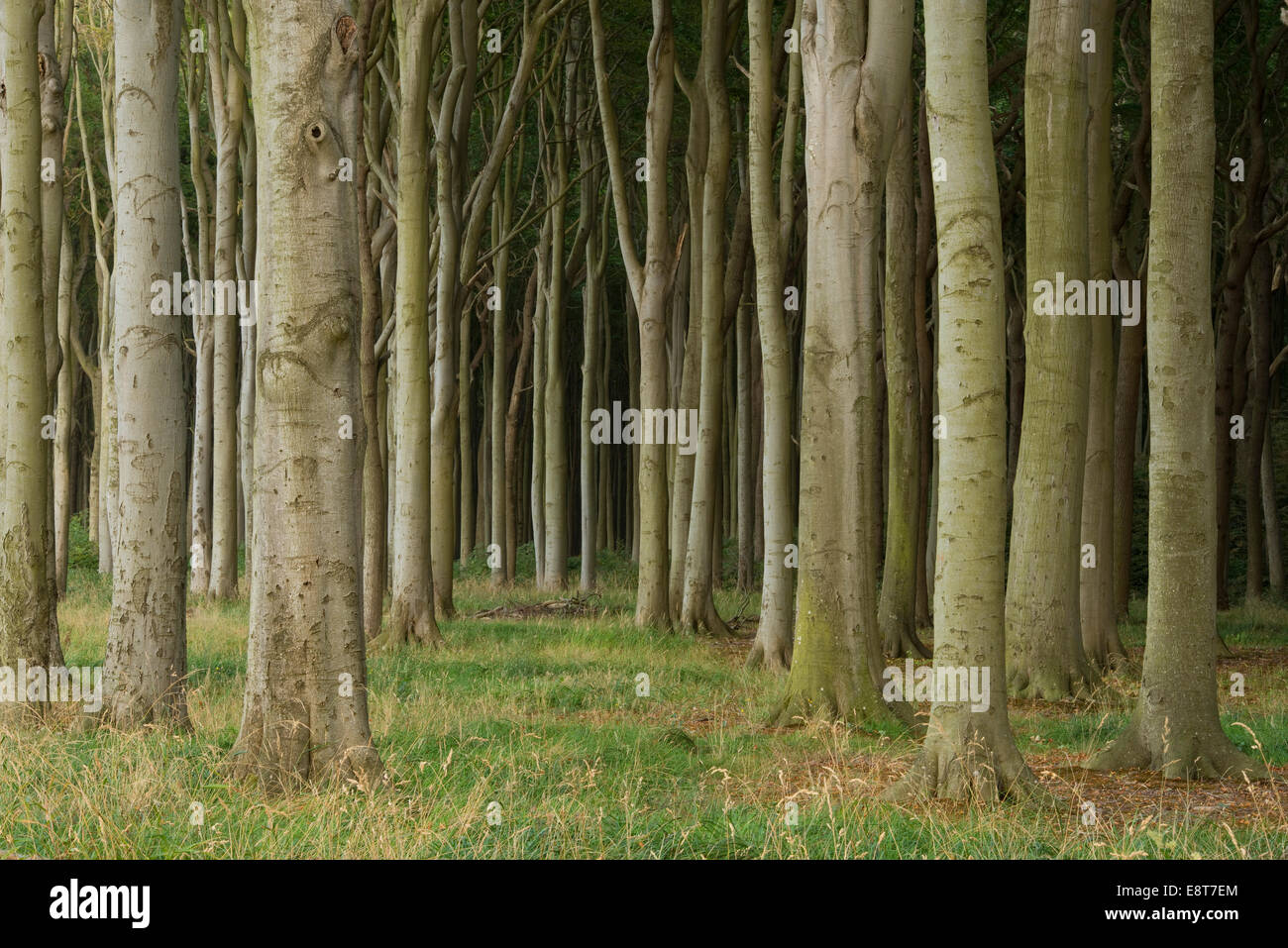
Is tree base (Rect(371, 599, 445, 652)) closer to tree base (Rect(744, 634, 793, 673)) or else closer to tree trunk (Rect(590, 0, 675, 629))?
tree trunk (Rect(590, 0, 675, 629))

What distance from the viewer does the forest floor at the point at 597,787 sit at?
5188 millimetres

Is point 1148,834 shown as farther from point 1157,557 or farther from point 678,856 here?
point 1157,557

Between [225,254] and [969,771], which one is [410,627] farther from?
[969,771]

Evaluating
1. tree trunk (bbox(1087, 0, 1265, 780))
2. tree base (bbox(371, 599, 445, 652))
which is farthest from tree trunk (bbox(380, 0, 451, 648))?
tree trunk (bbox(1087, 0, 1265, 780))

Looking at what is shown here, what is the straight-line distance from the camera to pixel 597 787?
6.73 m

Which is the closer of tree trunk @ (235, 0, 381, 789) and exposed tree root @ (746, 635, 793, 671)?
tree trunk @ (235, 0, 381, 789)

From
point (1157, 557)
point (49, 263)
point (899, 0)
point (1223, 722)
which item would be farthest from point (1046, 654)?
point (49, 263)

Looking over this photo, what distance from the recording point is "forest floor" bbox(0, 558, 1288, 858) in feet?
17.0

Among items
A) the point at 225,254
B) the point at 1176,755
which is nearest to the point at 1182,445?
the point at 1176,755

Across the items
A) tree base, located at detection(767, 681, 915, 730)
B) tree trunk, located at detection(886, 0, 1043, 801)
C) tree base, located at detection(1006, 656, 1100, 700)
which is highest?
tree trunk, located at detection(886, 0, 1043, 801)

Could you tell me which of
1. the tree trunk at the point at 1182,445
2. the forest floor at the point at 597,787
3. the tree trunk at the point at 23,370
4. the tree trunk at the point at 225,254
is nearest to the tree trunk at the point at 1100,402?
the forest floor at the point at 597,787

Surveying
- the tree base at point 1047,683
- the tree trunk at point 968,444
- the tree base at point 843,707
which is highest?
the tree trunk at point 968,444

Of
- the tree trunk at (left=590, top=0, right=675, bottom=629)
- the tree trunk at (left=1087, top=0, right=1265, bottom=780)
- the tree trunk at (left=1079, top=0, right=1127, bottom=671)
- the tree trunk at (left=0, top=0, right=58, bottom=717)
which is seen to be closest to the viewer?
the tree trunk at (left=1087, top=0, right=1265, bottom=780)

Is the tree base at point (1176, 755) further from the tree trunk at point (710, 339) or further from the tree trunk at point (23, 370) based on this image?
the tree trunk at point (710, 339)
